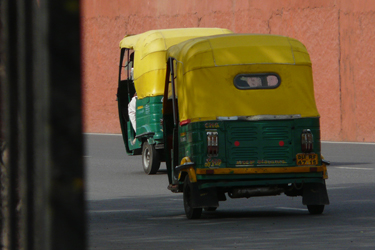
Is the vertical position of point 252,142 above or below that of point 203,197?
above

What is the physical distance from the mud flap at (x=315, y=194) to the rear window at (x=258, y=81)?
1.42 meters

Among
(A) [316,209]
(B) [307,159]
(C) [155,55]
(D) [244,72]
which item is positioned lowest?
(A) [316,209]

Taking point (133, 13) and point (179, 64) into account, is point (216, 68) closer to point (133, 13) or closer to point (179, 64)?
point (179, 64)

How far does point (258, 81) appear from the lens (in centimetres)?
1095

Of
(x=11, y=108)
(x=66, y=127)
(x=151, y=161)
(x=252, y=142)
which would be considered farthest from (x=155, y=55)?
(x=66, y=127)

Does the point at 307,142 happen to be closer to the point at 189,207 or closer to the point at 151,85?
the point at 189,207

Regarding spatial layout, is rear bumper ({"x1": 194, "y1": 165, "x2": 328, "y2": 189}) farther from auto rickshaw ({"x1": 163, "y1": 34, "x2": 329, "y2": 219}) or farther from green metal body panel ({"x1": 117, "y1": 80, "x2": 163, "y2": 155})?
A: green metal body panel ({"x1": 117, "y1": 80, "x2": 163, "y2": 155})

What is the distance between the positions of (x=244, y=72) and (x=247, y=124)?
2.40 ft

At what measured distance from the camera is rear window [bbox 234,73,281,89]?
10938 millimetres

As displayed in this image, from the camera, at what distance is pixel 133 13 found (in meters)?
36.0

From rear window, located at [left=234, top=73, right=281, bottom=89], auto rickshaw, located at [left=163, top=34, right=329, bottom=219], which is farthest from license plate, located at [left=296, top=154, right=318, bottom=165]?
rear window, located at [left=234, top=73, right=281, bottom=89]

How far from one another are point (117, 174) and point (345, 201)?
282 inches

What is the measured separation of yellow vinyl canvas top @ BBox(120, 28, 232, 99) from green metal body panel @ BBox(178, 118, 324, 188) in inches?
264

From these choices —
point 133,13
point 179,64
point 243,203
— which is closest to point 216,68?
point 179,64
